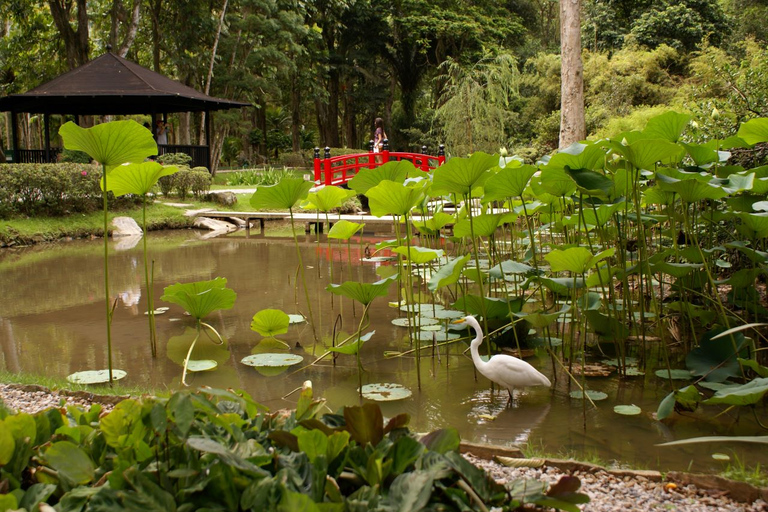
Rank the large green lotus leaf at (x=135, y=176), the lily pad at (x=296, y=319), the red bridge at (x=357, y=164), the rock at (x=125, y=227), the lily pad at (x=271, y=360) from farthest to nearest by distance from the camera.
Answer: the red bridge at (x=357, y=164) < the rock at (x=125, y=227) < the lily pad at (x=296, y=319) < the lily pad at (x=271, y=360) < the large green lotus leaf at (x=135, y=176)

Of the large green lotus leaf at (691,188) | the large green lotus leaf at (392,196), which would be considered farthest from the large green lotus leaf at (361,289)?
the large green lotus leaf at (691,188)

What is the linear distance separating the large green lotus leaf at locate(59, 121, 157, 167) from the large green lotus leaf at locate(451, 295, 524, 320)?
1.79 meters

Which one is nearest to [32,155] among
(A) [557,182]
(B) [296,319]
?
(B) [296,319]

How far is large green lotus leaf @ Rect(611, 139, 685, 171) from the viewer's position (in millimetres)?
2893

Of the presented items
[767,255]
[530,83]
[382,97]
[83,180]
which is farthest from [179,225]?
[382,97]

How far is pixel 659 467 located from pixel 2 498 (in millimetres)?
2150

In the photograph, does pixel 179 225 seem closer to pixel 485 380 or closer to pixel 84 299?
pixel 84 299

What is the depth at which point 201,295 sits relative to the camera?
3.68m

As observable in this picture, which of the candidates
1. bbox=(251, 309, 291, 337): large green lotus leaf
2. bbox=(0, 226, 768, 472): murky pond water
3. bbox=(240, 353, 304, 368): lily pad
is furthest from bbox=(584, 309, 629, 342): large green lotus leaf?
bbox=(251, 309, 291, 337): large green lotus leaf

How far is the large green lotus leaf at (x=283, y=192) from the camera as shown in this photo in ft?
12.3

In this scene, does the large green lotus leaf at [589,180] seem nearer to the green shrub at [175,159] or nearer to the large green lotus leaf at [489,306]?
the large green lotus leaf at [489,306]

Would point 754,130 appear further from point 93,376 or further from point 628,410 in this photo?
point 93,376

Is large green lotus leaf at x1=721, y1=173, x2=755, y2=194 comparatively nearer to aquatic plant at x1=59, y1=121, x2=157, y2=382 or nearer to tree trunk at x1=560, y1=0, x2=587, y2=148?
aquatic plant at x1=59, y1=121, x2=157, y2=382

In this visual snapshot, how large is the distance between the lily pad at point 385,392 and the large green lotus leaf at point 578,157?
1363mm
